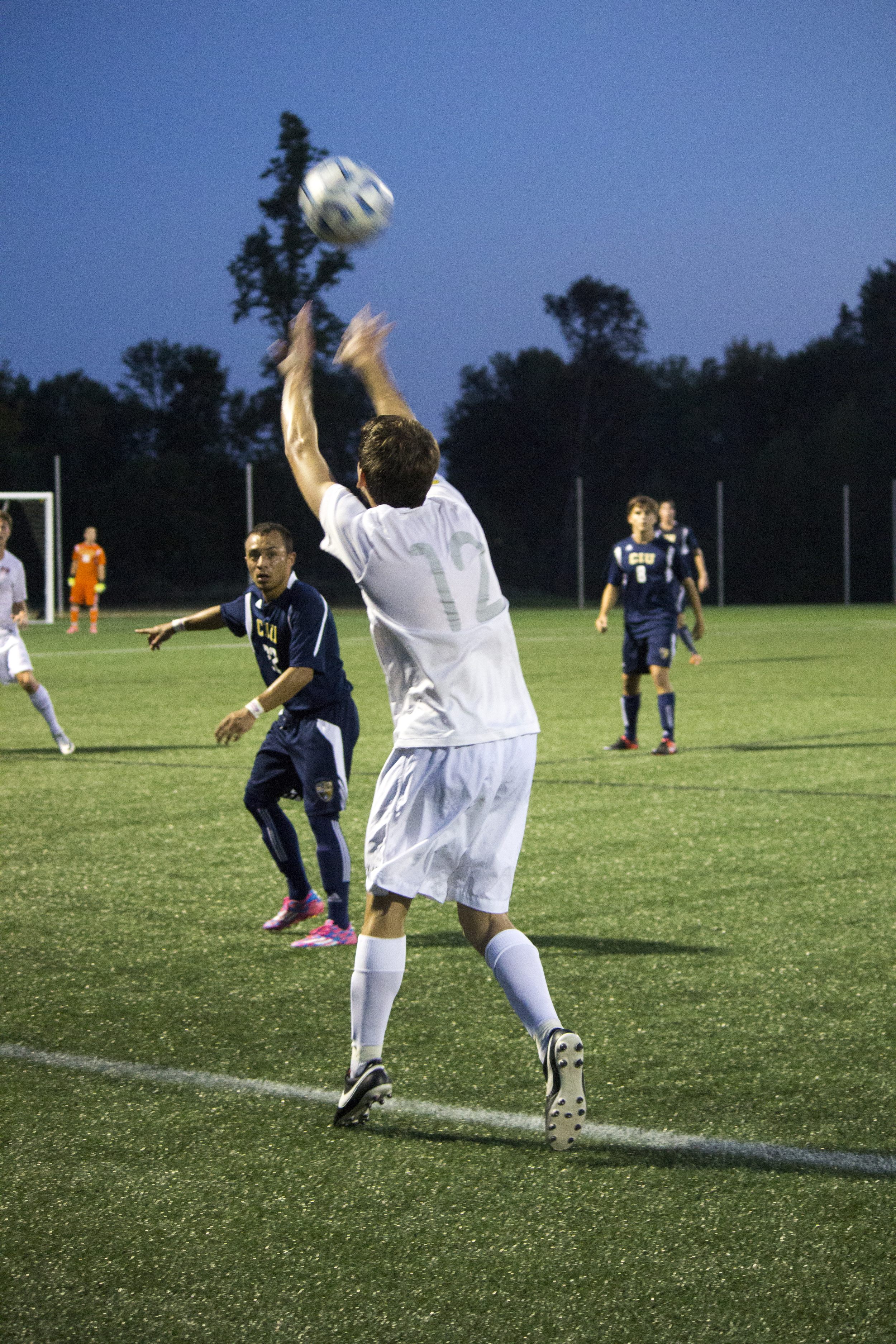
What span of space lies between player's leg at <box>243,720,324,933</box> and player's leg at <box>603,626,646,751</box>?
5864 mm

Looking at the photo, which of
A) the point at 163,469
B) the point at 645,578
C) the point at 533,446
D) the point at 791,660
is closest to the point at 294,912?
the point at 645,578

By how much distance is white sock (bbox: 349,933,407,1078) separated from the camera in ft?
11.9

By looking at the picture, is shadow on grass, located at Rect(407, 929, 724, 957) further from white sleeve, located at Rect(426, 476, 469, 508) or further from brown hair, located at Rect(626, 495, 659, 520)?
brown hair, located at Rect(626, 495, 659, 520)

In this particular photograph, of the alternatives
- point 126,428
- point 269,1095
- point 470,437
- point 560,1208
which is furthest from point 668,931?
point 470,437

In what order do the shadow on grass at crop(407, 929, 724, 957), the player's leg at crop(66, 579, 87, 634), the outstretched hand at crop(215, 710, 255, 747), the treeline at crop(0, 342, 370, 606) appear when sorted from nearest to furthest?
1. the outstretched hand at crop(215, 710, 255, 747)
2. the shadow on grass at crop(407, 929, 724, 957)
3. the player's leg at crop(66, 579, 87, 634)
4. the treeline at crop(0, 342, 370, 606)

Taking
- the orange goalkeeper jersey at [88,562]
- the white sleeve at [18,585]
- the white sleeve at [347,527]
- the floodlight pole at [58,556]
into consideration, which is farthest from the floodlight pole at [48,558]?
the white sleeve at [347,527]

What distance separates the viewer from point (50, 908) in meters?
6.21

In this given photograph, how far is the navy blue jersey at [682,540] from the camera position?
39.4 ft

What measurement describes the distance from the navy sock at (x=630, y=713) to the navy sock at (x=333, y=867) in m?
6.03

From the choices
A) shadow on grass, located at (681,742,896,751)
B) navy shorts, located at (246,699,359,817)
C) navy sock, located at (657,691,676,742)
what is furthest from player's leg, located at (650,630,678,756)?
navy shorts, located at (246,699,359,817)

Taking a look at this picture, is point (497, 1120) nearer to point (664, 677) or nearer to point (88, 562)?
point (664, 677)

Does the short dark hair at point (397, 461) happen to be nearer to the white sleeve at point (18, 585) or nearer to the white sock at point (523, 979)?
the white sock at point (523, 979)

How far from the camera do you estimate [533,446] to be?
68812 millimetres

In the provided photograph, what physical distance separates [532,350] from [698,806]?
65.3 m
